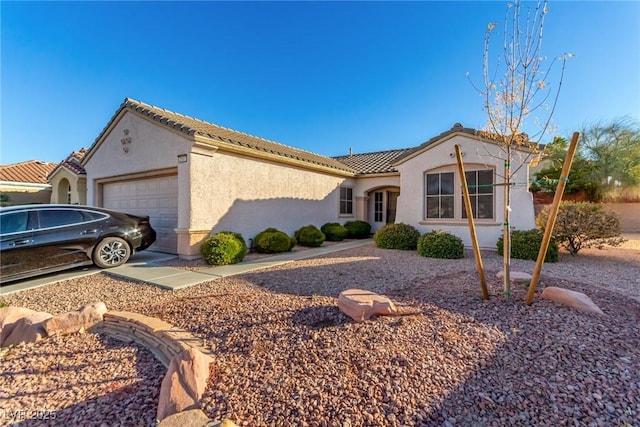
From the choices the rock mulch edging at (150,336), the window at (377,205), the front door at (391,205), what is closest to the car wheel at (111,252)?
the rock mulch edging at (150,336)

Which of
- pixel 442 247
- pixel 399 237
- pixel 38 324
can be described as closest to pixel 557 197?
pixel 442 247

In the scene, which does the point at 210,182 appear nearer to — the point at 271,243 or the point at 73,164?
the point at 271,243

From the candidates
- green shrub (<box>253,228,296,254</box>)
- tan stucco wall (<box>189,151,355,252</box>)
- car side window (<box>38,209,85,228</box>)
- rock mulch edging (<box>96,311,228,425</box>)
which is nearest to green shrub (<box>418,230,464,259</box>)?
green shrub (<box>253,228,296,254</box>)

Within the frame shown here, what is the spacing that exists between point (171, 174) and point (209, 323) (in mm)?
6851

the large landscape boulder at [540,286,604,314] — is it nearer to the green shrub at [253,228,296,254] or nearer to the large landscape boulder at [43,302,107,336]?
the large landscape boulder at [43,302,107,336]

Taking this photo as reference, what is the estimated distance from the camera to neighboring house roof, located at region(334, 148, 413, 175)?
1415 centimetres

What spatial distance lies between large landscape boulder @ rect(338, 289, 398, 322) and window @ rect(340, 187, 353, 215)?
10414mm

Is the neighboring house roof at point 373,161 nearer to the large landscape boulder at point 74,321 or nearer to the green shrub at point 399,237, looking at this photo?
the green shrub at point 399,237

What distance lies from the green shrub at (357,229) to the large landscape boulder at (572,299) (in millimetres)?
9446

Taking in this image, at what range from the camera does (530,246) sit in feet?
25.0

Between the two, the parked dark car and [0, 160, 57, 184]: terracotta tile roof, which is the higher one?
[0, 160, 57, 184]: terracotta tile roof

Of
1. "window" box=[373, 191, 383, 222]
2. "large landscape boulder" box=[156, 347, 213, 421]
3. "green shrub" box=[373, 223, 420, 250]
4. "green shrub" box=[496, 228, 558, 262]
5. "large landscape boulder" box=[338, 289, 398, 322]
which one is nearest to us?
"large landscape boulder" box=[156, 347, 213, 421]

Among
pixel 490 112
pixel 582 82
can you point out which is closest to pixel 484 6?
pixel 582 82

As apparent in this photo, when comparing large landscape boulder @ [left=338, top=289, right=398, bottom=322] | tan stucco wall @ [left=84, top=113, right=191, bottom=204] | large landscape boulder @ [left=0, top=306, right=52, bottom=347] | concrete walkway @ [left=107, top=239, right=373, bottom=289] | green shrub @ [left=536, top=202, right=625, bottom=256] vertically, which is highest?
tan stucco wall @ [left=84, top=113, right=191, bottom=204]
